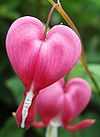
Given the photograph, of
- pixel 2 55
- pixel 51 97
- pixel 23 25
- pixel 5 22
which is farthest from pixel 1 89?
pixel 23 25

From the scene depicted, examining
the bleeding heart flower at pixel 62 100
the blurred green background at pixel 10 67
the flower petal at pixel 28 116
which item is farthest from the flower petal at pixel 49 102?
the flower petal at pixel 28 116

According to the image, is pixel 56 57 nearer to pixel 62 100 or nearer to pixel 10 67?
pixel 62 100

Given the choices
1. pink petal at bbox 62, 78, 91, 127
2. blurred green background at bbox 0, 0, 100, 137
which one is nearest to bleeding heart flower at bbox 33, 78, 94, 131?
pink petal at bbox 62, 78, 91, 127

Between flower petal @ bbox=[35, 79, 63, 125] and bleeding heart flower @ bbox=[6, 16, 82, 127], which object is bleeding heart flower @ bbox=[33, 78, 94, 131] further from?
bleeding heart flower @ bbox=[6, 16, 82, 127]

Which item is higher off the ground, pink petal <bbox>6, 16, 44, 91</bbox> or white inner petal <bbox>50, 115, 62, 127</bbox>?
pink petal <bbox>6, 16, 44, 91</bbox>

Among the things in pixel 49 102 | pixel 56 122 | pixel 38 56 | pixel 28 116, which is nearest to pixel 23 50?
pixel 38 56

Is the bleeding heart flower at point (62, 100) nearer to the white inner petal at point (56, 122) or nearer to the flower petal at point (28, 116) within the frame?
the white inner petal at point (56, 122)

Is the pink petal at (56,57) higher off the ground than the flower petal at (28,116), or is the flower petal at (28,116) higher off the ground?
the pink petal at (56,57)

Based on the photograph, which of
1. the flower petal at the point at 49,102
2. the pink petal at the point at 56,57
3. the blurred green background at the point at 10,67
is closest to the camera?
the pink petal at the point at 56,57
